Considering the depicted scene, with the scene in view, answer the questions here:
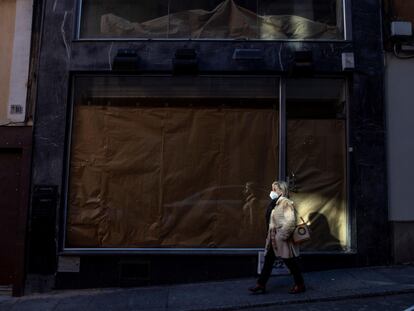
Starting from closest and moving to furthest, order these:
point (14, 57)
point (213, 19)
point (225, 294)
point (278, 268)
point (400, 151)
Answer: point (225, 294) < point (278, 268) < point (400, 151) < point (14, 57) < point (213, 19)

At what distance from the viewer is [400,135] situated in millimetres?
8945

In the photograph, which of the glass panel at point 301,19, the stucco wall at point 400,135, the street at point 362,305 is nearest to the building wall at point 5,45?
the glass panel at point 301,19

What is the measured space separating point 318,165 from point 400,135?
4.64ft

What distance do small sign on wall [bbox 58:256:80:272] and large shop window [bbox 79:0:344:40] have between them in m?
3.68

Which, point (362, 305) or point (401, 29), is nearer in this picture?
point (362, 305)

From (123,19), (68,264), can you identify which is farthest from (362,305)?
(123,19)

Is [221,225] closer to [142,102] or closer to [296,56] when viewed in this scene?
[142,102]

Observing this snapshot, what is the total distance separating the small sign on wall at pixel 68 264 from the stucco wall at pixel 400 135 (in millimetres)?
5058

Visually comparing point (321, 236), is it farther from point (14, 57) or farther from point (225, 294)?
point (14, 57)

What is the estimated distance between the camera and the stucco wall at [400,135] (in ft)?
29.0

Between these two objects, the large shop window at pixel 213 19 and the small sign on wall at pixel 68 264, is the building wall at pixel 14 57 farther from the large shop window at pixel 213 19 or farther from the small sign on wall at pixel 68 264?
the small sign on wall at pixel 68 264

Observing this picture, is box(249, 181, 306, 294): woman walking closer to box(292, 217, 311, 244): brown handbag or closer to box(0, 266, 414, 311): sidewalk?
box(292, 217, 311, 244): brown handbag

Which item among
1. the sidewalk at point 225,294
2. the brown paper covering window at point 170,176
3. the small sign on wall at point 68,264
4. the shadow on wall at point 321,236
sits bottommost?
the sidewalk at point 225,294

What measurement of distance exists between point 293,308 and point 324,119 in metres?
3.40
